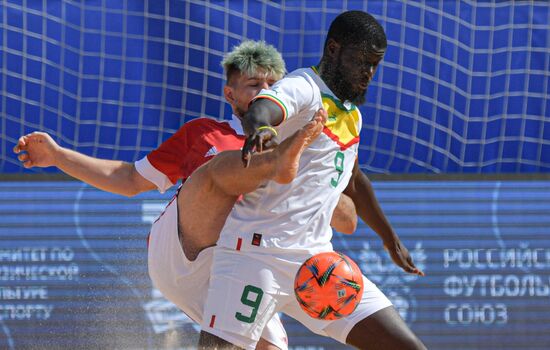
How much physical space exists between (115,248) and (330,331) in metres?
2.47

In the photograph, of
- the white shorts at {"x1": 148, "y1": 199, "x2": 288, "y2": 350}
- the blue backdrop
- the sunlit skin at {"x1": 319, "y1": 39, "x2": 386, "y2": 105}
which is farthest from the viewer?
the blue backdrop

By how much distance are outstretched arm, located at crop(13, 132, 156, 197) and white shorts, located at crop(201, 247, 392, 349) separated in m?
0.94

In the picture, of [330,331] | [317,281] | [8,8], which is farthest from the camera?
[8,8]

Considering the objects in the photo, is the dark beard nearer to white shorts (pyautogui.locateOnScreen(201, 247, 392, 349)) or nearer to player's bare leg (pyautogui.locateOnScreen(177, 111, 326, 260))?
player's bare leg (pyautogui.locateOnScreen(177, 111, 326, 260))

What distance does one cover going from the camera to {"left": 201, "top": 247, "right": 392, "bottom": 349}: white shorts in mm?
3766

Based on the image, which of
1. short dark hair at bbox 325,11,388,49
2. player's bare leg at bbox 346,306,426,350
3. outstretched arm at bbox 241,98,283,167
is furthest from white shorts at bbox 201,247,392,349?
short dark hair at bbox 325,11,388,49

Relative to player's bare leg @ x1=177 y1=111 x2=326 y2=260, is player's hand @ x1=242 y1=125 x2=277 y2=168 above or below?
above

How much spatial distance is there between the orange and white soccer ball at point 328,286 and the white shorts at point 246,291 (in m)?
0.07

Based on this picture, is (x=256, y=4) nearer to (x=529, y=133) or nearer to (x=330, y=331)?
(x=529, y=133)

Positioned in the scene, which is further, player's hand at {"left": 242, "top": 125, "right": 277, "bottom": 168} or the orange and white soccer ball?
the orange and white soccer ball

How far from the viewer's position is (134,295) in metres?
6.12

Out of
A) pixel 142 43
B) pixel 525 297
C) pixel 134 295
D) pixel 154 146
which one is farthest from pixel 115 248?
pixel 525 297

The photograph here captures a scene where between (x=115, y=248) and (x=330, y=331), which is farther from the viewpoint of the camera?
(x=115, y=248)

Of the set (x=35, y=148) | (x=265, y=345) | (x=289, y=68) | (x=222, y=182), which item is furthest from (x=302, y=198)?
(x=289, y=68)
